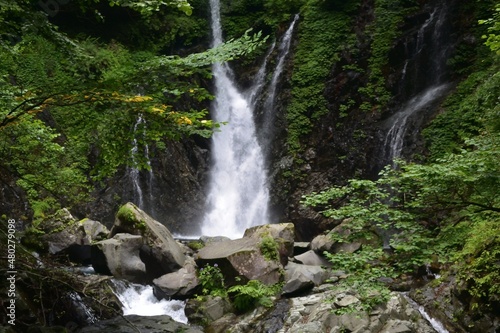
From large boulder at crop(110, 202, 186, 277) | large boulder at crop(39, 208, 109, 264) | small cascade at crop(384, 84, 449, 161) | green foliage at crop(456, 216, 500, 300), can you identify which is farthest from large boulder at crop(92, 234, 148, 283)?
small cascade at crop(384, 84, 449, 161)

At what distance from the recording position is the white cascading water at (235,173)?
52.5 feet

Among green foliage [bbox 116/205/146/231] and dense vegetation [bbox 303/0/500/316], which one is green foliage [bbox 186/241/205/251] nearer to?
green foliage [bbox 116/205/146/231]

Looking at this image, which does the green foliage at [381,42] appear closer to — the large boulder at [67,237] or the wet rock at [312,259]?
the wet rock at [312,259]

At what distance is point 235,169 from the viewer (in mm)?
17172

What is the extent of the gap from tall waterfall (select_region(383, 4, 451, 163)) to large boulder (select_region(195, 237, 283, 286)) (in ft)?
21.1

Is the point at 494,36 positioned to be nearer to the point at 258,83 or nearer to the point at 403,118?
the point at 403,118

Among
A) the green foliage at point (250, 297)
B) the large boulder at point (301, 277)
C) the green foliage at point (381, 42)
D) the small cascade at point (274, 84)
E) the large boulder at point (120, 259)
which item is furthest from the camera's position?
A: the small cascade at point (274, 84)

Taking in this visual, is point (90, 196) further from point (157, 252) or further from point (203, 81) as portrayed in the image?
point (203, 81)

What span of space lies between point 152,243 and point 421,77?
425 inches

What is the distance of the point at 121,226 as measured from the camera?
1025 cm

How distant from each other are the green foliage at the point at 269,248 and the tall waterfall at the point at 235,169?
19.7 feet

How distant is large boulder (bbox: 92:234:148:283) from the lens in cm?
932

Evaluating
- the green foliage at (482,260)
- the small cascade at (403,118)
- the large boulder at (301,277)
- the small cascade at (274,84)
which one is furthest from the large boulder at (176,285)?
the small cascade at (274,84)

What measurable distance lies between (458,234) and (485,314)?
4.95 feet
